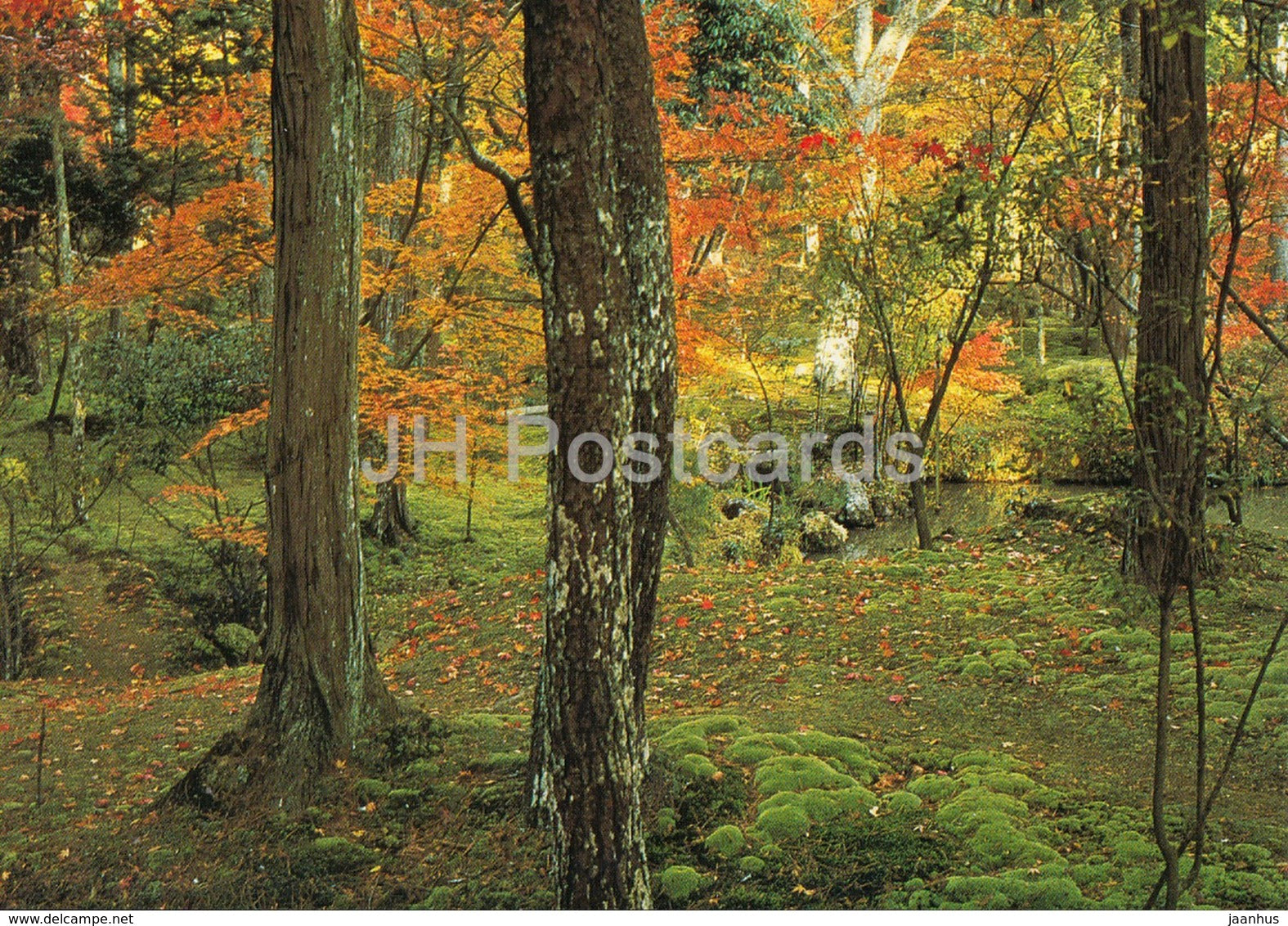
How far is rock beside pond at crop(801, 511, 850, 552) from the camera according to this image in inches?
415

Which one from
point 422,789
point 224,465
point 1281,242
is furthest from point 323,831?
point 1281,242

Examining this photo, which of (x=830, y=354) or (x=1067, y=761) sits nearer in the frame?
(x=1067, y=761)

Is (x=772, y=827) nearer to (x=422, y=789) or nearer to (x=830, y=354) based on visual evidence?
(x=422, y=789)

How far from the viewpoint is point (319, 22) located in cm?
435

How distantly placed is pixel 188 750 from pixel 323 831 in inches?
75.9

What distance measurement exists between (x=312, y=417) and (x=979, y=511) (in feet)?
28.9

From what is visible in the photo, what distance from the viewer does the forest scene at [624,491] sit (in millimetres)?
3080

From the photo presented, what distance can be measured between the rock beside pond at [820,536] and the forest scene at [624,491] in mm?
36

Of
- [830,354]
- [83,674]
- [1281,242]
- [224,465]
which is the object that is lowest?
[83,674]

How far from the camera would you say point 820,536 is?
10.6 m

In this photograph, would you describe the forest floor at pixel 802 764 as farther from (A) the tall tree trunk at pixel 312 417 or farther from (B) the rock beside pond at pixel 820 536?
(B) the rock beside pond at pixel 820 536

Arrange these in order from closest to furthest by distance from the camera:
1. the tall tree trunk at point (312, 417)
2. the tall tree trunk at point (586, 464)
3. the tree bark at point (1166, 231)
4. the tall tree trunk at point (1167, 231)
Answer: the tall tree trunk at point (586, 464)
the tall tree trunk at point (312, 417)
the tall tree trunk at point (1167, 231)
the tree bark at point (1166, 231)

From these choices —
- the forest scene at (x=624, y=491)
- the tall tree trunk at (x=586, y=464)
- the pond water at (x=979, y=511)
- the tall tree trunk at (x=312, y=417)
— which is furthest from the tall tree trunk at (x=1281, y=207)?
the tall tree trunk at (x=586, y=464)

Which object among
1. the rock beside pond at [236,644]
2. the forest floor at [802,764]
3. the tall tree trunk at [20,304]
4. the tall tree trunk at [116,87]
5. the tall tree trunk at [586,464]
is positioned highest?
the tall tree trunk at [116,87]
